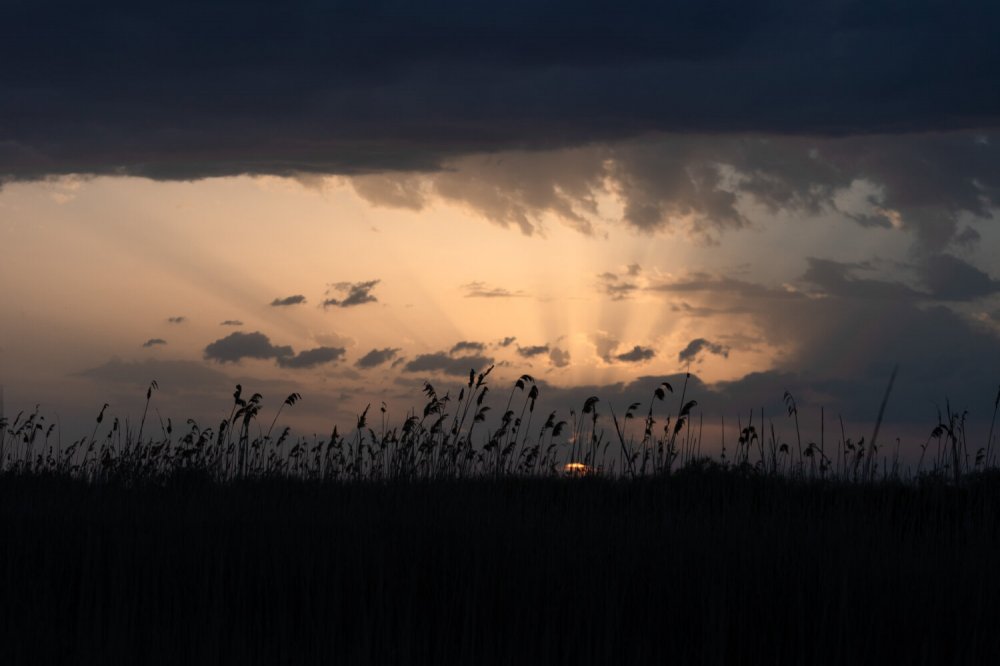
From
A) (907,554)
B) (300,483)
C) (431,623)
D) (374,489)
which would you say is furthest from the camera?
(300,483)

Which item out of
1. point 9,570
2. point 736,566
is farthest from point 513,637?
point 9,570

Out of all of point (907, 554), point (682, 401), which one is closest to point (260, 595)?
point (907, 554)

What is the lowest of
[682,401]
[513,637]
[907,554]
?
[513,637]

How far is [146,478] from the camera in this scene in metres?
12.4

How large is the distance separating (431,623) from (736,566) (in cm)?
239

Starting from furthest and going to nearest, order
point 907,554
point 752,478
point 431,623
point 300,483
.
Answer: point 752,478 → point 300,483 → point 907,554 → point 431,623

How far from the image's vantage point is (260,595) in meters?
6.62

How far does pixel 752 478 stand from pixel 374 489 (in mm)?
5042

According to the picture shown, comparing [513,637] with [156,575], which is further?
[156,575]

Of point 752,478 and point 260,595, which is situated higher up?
point 752,478

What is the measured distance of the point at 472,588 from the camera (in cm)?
696

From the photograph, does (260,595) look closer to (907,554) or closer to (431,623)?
(431,623)

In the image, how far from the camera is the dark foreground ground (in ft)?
18.7

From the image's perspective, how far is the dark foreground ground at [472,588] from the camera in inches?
224
